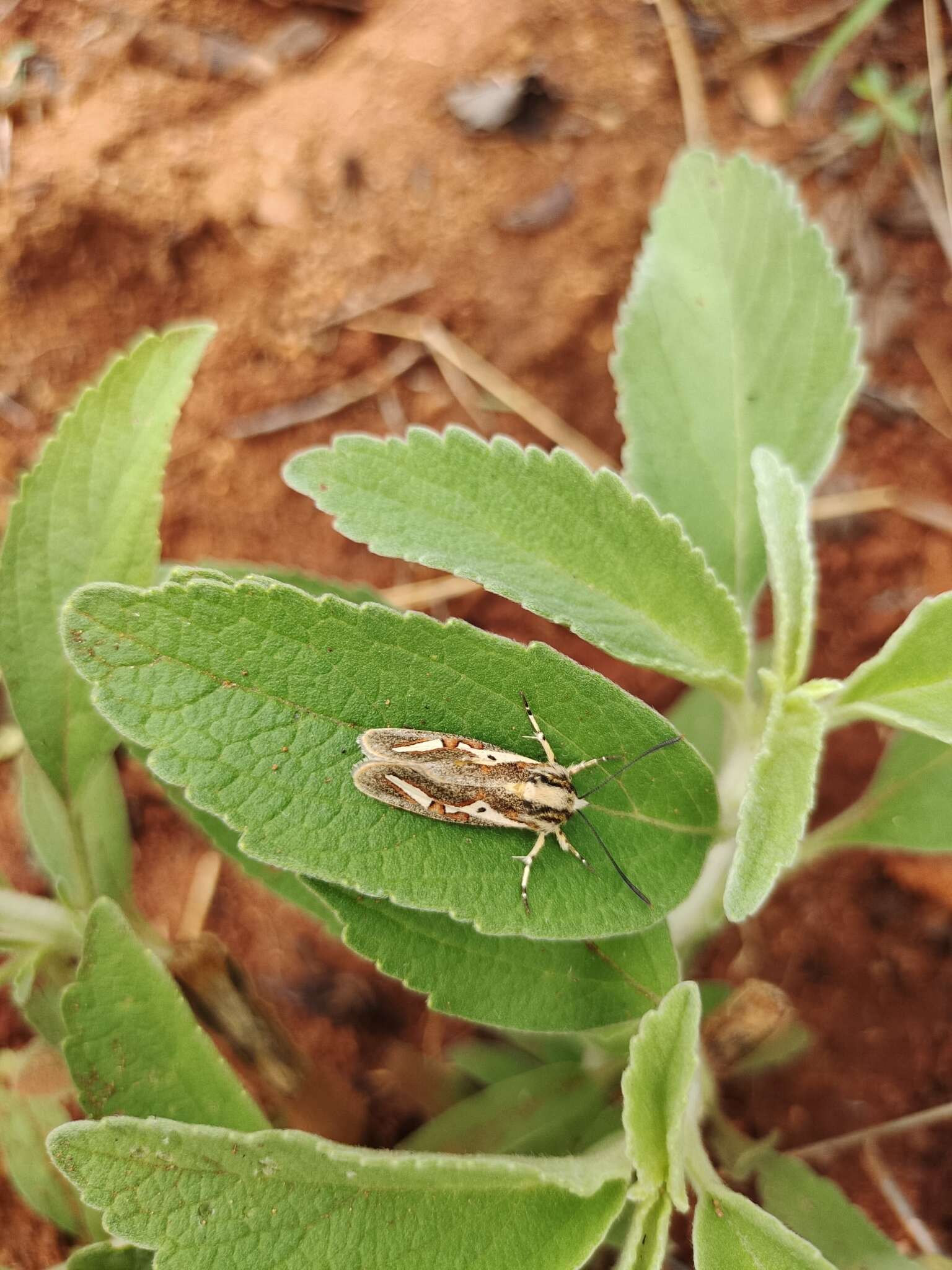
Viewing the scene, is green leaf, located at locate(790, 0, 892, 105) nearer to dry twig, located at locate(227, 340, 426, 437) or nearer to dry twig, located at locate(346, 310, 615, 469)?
dry twig, located at locate(346, 310, 615, 469)

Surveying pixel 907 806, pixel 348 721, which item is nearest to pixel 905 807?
pixel 907 806

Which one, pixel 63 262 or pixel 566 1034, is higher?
pixel 63 262

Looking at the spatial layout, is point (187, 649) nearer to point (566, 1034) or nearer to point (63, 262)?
point (566, 1034)

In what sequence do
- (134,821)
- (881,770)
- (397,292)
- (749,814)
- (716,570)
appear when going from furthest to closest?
(397,292) → (134,821) → (881,770) → (716,570) → (749,814)

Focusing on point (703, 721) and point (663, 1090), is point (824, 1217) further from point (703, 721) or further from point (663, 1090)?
point (703, 721)

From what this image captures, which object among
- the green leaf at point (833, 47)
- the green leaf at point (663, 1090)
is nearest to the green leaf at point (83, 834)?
the green leaf at point (663, 1090)

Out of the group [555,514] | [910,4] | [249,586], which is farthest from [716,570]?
[910,4]

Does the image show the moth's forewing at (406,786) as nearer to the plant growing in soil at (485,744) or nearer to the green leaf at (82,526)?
the plant growing in soil at (485,744)

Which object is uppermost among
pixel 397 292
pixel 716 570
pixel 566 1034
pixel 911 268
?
pixel 397 292
